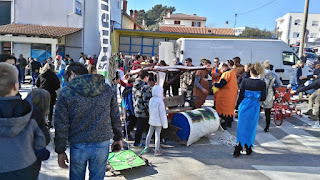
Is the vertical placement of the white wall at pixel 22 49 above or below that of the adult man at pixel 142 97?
above

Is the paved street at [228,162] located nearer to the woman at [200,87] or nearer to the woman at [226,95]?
the woman at [226,95]

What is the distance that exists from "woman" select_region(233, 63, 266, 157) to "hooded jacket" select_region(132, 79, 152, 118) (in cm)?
197

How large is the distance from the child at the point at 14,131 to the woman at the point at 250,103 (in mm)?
4302

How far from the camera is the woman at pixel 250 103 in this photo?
5707mm

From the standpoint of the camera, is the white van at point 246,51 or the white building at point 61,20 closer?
the white van at point 246,51

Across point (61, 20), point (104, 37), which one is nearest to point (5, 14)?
point (61, 20)

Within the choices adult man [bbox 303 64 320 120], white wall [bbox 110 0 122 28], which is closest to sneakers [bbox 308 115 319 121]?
adult man [bbox 303 64 320 120]

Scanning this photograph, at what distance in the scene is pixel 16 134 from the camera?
97.2 inches

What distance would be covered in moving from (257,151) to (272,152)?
334 mm

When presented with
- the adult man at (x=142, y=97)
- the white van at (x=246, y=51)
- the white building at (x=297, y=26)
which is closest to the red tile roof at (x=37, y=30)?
the white van at (x=246, y=51)

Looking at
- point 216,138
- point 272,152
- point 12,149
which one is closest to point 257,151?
point 272,152

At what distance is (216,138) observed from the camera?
7199mm

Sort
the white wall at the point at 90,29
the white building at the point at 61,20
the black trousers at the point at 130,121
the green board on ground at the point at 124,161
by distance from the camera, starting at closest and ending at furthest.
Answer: the green board on ground at the point at 124,161 → the black trousers at the point at 130,121 → the white building at the point at 61,20 → the white wall at the point at 90,29

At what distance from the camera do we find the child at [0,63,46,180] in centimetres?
244
